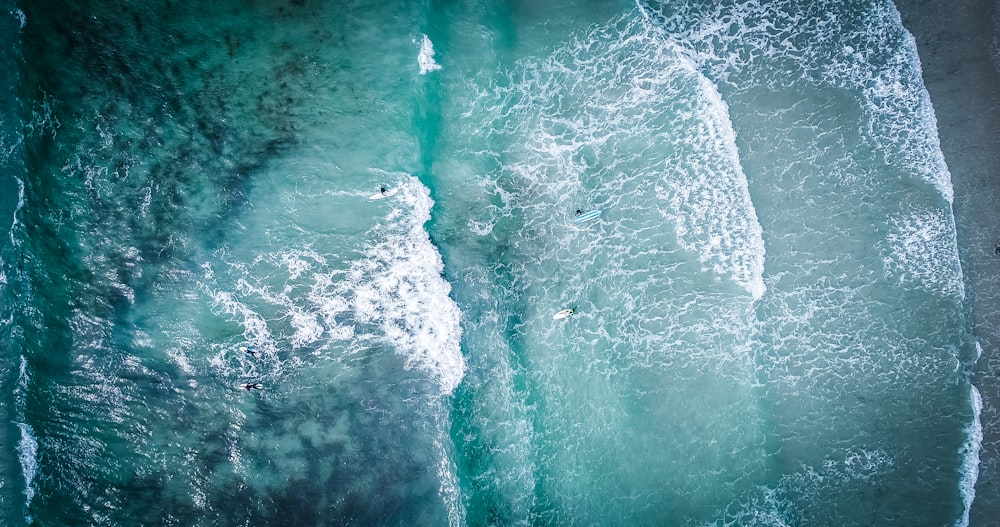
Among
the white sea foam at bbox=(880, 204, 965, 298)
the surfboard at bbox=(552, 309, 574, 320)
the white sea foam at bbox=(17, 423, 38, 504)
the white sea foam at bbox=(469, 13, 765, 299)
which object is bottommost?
the white sea foam at bbox=(17, 423, 38, 504)

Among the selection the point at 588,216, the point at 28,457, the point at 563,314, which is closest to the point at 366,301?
the point at 563,314

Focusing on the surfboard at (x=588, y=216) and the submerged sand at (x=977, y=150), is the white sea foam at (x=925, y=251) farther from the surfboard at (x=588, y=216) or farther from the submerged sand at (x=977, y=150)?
the surfboard at (x=588, y=216)

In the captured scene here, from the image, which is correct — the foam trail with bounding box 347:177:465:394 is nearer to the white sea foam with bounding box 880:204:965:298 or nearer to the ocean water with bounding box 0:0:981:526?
the ocean water with bounding box 0:0:981:526

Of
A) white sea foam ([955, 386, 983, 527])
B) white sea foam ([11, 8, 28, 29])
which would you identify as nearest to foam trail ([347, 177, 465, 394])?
white sea foam ([11, 8, 28, 29])

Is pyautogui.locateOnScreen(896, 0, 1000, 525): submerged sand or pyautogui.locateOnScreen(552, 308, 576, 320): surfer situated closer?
pyautogui.locateOnScreen(896, 0, 1000, 525): submerged sand

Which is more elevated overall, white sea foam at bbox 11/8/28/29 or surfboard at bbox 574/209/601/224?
white sea foam at bbox 11/8/28/29

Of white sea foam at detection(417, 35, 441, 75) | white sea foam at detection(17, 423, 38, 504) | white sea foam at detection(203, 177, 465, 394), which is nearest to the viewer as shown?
white sea foam at detection(17, 423, 38, 504)

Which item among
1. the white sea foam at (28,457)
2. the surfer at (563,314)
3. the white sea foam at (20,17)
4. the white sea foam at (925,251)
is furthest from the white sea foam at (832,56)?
the white sea foam at (28,457)

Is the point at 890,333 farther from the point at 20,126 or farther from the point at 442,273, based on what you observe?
the point at 20,126

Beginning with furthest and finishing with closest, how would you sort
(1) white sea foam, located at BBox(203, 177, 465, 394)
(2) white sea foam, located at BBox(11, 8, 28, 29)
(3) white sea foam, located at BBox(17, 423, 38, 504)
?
(1) white sea foam, located at BBox(203, 177, 465, 394)
(2) white sea foam, located at BBox(11, 8, 28, 29)
(3) white sea foam, located at BBox(17, 423, 38, 504)
